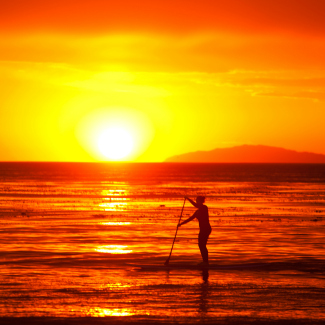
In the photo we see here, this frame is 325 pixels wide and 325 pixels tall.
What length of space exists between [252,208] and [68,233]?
795 inches

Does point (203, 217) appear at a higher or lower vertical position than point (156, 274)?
higher

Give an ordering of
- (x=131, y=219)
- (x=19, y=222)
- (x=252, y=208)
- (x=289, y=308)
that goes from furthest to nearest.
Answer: (x=252, y=208) < (x=131, y=219) < (x=19, y=222) < (x=289, y=308)

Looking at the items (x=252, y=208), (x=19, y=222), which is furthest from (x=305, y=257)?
(x=252, y=208)

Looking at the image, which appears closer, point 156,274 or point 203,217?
point 156,274

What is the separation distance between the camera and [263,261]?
67.8ft

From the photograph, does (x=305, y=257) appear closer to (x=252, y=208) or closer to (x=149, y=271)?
(x=149, y=271)

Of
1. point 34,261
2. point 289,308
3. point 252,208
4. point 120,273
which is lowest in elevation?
point 289,308

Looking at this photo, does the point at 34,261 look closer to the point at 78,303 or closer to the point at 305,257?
the point at 78,303

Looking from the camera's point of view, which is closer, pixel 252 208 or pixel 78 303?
A: pixel 78 303

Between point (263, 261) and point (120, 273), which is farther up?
point (263, 261)

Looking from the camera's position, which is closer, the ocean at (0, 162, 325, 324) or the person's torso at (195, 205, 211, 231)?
the ocean at (0, 162, 325, 324)

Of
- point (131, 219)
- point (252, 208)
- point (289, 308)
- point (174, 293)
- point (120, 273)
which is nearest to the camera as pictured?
point (289, 308)

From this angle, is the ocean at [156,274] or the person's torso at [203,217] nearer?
the ocean at [156,274]

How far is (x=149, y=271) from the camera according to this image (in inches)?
739
